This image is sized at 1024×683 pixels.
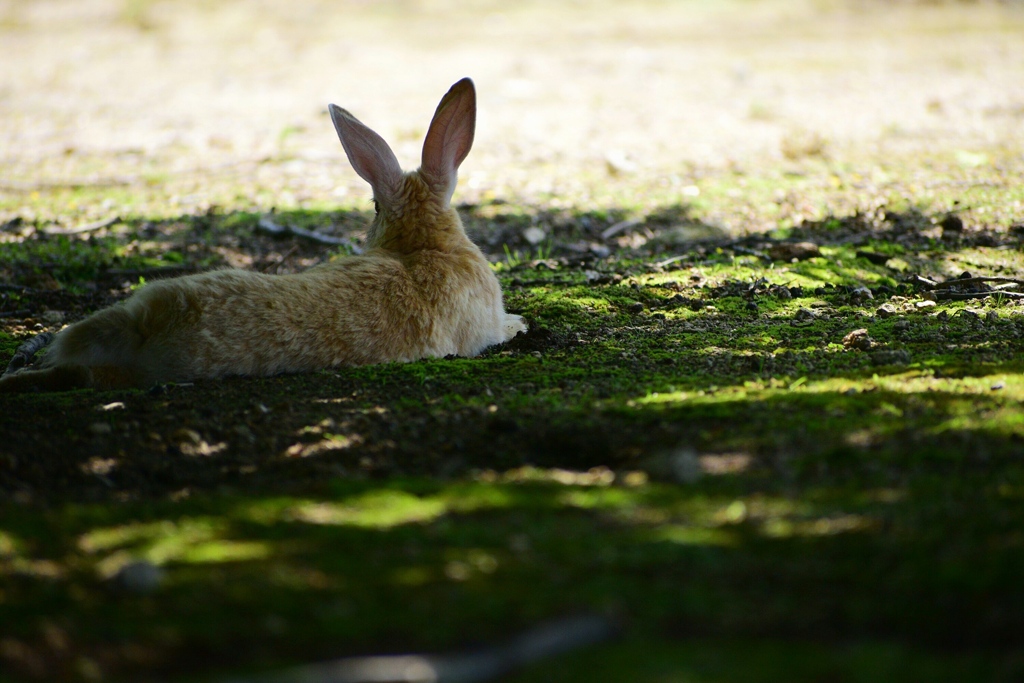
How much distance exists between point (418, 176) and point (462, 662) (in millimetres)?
4584

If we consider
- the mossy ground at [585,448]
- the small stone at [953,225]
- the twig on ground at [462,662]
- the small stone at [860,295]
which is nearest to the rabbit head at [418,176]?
the mossy ground at [585,448]

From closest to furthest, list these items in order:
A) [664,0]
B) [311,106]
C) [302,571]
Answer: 1. [302,571]
2. [311,106]
3. [664,0]

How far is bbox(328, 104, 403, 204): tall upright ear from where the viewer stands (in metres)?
6.03

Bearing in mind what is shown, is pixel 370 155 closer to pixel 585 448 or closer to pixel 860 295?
pixel 585 448

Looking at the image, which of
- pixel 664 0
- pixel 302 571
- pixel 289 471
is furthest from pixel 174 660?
pixel 664 0

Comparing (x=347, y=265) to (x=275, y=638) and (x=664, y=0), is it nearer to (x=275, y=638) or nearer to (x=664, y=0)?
(x=275, y=638)

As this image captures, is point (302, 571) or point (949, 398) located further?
point (949, 398)

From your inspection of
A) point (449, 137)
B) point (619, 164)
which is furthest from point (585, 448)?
point (619, 164)

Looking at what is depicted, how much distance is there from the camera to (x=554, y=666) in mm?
2008

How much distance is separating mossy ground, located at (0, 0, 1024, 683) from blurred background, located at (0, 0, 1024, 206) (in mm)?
494

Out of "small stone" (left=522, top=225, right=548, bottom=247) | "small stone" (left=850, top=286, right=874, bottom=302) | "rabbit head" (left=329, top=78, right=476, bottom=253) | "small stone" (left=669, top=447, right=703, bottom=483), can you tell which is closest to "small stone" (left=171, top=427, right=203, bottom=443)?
"small stone" (left=669, top=447, right=703, bottom=483)

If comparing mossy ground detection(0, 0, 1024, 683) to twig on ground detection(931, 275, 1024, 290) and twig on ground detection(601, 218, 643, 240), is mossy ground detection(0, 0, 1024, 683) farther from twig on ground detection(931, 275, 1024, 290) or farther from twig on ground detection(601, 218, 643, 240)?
twig on ground detection(931, 275, 1024, 290)

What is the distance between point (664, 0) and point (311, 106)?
14710 millimetres

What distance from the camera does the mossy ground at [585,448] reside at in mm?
2191
